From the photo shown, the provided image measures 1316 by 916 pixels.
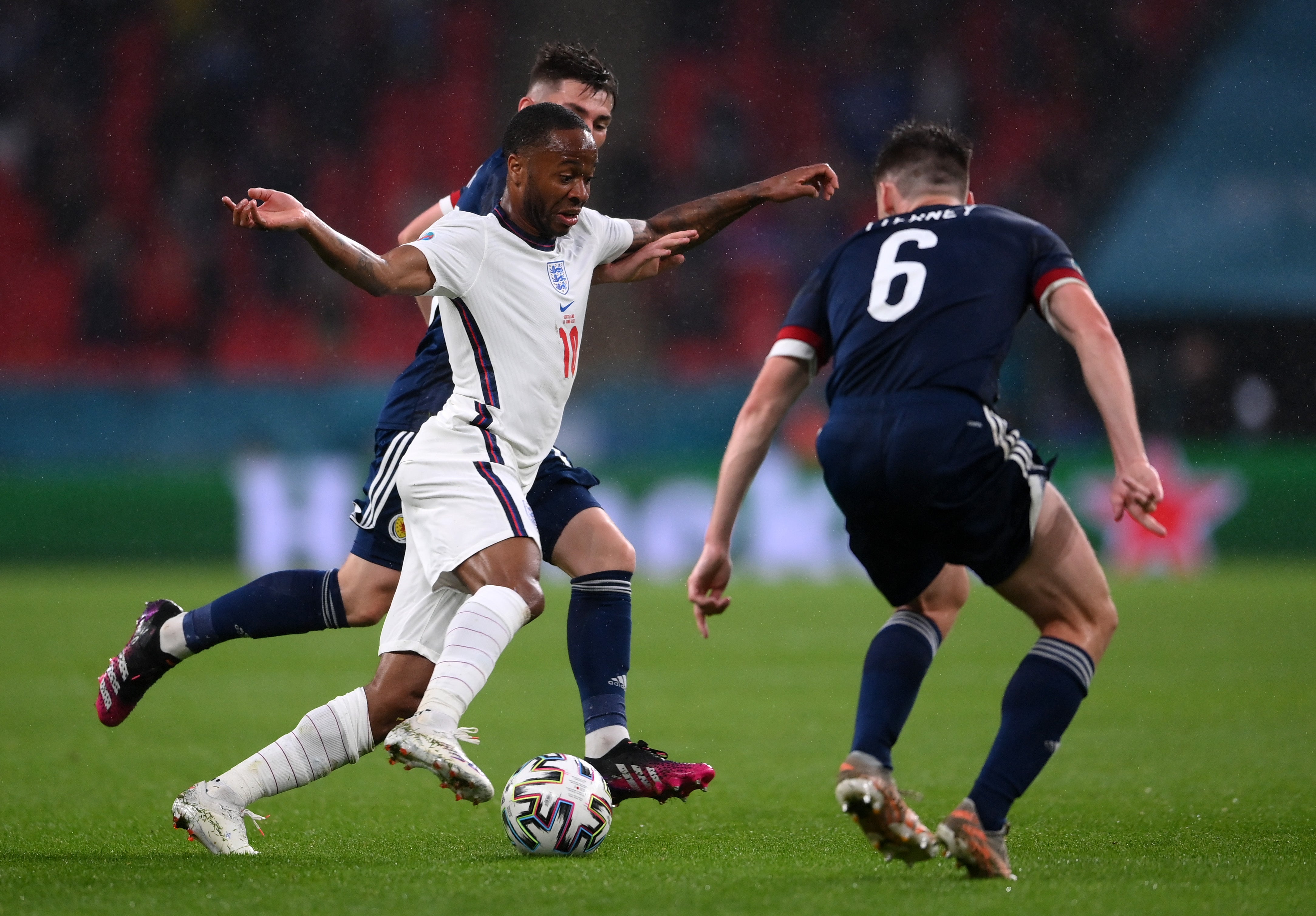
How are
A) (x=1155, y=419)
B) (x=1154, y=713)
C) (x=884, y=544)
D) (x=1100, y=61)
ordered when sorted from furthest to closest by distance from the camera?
(x=1100, y=61) < (x=1155, y=419) < (x=1154, y=713) < (x=884, y=544)

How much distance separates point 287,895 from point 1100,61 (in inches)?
718

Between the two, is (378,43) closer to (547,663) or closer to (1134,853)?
(547,663)

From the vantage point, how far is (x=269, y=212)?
3.67m

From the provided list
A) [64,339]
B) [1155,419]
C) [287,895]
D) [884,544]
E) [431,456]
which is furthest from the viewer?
[64,339]

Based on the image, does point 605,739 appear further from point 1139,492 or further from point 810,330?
point 1139,492

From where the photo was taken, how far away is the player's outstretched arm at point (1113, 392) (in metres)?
3.20

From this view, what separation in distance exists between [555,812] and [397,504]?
41.3 inches

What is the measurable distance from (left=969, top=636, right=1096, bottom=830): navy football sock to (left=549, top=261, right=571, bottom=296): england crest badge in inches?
65.9

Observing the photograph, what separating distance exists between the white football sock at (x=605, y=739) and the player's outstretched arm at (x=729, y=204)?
1.51 meters

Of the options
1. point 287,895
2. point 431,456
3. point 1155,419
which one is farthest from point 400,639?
point 1155,419

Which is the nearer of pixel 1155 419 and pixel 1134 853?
pixel 1134 853

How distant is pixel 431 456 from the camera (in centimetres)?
403

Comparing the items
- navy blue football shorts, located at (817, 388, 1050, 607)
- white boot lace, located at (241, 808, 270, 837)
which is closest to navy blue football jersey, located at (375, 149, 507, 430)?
white boot lace, located at (241, 808, 270, 837)

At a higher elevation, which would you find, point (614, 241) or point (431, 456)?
point (614, 241)
